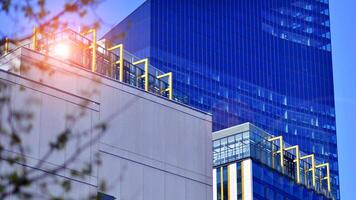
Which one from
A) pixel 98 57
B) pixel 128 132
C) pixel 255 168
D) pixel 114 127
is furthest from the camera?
pixel 255 168

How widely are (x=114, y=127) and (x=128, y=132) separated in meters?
0.98

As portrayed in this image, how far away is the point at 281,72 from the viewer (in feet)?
646

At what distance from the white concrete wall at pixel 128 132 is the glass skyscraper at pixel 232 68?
113 m

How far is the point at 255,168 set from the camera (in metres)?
89.0

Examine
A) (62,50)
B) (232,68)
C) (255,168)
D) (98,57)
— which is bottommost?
(62,50)

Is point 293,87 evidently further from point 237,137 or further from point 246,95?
point 237,137

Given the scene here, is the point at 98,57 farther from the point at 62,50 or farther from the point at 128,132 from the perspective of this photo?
the point at 128,132

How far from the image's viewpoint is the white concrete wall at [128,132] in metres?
41.9

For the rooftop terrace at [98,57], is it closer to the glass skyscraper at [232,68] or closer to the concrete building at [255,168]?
the concrete building at [255,168]

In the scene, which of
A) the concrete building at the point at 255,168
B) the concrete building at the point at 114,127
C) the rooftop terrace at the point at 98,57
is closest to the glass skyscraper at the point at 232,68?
the concrete building at the point at 255,168

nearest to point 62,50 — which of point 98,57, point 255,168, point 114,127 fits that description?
point 98,57

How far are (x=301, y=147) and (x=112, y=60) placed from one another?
128 m

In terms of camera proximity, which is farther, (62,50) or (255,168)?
(255,168)

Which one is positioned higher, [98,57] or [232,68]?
[232,68]
